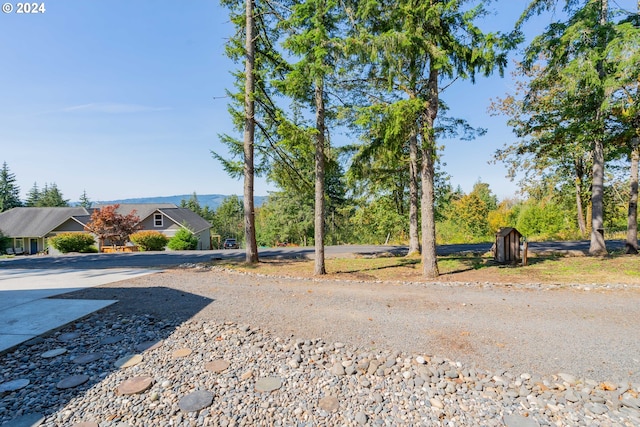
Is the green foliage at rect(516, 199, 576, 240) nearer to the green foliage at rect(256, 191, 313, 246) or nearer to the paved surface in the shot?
the green foliage at rect(256, 191, 313, 246)

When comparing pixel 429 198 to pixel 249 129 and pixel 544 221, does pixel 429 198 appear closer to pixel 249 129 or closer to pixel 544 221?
pixel 249 129

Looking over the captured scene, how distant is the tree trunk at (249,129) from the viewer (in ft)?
32.1

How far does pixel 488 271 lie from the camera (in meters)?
8.06

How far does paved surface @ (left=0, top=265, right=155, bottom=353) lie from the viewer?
3.82 meters

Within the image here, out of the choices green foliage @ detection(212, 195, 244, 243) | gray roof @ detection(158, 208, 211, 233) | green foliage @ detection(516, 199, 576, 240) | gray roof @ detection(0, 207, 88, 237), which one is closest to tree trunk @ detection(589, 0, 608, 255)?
green foliage @ detection(516, 199, 576, 240)

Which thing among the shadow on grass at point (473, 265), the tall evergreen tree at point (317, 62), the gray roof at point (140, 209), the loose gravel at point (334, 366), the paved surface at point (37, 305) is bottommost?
the loose gravel at point (334, 366)

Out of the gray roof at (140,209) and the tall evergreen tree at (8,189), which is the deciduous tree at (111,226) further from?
the tall evergreen tree at (8,189)

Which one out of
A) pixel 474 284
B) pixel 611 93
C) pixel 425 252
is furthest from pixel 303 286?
pixel 611 93

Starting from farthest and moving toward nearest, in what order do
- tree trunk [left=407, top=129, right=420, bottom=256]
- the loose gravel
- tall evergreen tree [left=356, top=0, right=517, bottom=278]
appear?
tree trunk [left=407, top=129, right=420, bottom=256]
tall evergreen tree [left=356, top=0, right=517, bottom=278]
the loose gravel

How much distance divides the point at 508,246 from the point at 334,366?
27.1ft

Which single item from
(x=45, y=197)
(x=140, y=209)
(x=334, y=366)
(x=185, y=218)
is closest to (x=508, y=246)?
(x=334, y=366)

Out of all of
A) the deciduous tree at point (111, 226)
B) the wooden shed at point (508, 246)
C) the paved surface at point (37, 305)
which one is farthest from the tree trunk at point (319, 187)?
the deciduous tree at point (111, 226)

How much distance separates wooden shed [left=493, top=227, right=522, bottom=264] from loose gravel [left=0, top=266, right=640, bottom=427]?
12.6 ft

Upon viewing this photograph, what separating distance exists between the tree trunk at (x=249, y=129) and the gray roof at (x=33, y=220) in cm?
3018
